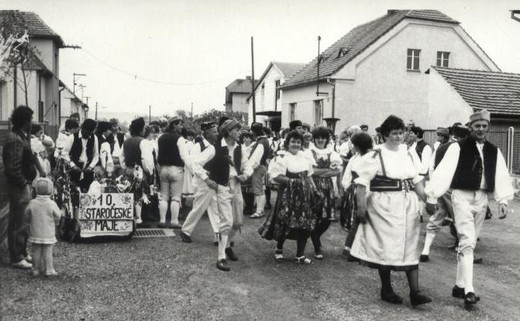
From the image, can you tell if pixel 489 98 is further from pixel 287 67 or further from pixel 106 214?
pixel 287 67

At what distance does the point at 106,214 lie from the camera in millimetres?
8547

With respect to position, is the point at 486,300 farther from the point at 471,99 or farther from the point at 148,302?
the point at 471,99

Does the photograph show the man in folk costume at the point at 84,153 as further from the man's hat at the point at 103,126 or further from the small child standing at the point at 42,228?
the small child standing at the point at 42,228

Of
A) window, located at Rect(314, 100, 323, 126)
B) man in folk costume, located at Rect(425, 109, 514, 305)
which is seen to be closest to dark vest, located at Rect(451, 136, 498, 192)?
man in folk costume, located at Rect(425, 109, 514, 305)

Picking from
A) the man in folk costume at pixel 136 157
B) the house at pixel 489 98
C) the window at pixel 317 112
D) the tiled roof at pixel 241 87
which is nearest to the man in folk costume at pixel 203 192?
the man in folk costume at pixel 136 157

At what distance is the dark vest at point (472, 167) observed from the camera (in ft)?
19.4

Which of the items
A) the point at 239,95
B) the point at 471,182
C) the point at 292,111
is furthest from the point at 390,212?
the point at 239,95

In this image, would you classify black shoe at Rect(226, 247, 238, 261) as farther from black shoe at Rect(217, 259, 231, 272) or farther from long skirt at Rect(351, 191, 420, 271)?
long skirt at Rect(351, 191, 420, 271)

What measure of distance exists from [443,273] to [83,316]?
452 cm

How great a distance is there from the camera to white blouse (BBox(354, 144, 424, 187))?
222 inches

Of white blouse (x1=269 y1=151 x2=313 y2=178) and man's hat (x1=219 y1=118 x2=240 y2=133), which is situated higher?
man's hat (x1=219 y1=118 x2=240 y2=133)

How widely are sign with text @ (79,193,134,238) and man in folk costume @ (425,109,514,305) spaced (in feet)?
15.7

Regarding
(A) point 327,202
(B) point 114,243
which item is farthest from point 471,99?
(B) point 114,243

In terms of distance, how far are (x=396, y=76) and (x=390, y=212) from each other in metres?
26.1
